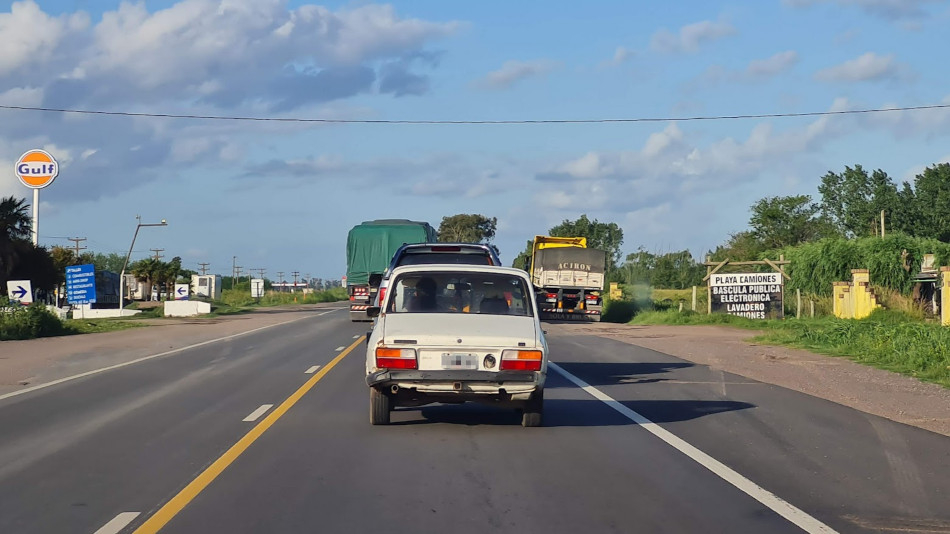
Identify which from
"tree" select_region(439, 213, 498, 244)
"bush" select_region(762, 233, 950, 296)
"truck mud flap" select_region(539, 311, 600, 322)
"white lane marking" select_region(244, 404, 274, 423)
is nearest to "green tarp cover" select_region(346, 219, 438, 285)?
"truck mud flap" select_region(539, 311, 600, 322)

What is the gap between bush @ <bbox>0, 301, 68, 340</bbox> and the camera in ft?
94.0

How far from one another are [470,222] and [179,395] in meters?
110

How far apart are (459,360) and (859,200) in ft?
273

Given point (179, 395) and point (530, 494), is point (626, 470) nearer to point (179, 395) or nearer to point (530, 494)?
point (530, 494)

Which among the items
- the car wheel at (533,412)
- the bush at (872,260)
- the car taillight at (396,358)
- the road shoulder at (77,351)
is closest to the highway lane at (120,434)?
the road shoulder at (77,351)

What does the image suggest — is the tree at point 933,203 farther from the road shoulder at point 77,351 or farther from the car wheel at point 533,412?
the car wheel at point 533,412

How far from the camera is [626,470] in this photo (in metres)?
8.39

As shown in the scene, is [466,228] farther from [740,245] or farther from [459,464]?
[459,464]

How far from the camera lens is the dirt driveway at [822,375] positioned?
12742 mm

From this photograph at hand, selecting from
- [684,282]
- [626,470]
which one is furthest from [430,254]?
[684,282]

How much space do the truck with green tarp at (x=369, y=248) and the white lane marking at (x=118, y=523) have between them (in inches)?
1067

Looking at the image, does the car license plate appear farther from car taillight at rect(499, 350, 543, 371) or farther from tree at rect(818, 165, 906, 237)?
tree at rect(818, 165, 906, 237)

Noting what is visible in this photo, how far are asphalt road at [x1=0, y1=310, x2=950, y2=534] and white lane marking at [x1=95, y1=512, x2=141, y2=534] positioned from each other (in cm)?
2

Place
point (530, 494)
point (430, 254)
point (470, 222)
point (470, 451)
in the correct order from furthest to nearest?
point (470, 222) < point (430, 254) < point (470, 451) < point (530, 494)
